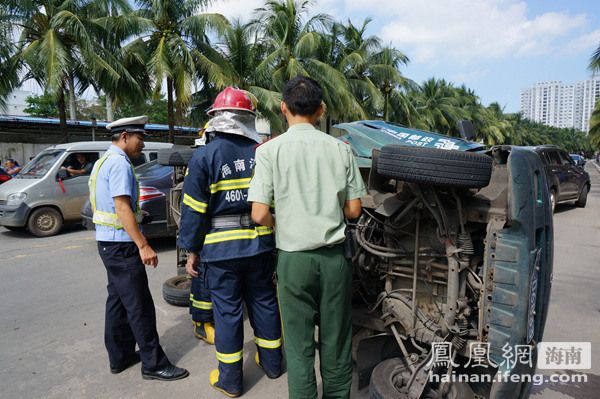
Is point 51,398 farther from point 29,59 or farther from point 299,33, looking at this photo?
point 299,33

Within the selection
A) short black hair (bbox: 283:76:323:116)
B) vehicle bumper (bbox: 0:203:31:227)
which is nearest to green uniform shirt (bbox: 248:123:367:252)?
short black hair (bbox: 283:76:323:116)

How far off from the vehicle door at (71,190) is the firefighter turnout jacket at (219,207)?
22.3ft

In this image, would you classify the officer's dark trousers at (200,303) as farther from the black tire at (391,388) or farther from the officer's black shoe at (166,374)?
the black tire at (391,388)

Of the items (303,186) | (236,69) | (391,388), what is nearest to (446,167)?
(303,186)

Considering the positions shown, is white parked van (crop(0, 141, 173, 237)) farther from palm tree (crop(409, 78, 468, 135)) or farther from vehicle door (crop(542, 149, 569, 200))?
palm tree (crop(409, 78, 468, 135))

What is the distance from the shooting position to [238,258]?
2.67m

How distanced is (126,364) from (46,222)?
645cm

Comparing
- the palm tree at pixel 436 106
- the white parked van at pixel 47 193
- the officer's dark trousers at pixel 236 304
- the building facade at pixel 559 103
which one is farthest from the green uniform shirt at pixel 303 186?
the building facade at pixel 559 103

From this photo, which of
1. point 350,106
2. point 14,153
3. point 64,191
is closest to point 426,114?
point 350,106

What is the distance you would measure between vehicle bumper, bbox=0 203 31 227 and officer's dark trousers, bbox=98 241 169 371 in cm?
626

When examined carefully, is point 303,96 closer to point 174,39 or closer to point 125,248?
point 125,248

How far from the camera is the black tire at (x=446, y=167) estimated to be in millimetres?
2025

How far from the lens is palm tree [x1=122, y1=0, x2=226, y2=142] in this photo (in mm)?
14273

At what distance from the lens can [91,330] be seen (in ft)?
12.4
